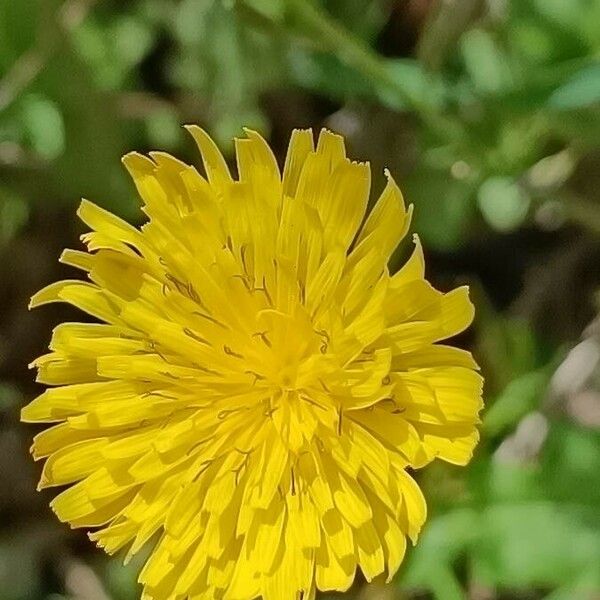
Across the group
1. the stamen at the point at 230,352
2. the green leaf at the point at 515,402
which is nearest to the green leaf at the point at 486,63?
the green leaf at the point at 515,402

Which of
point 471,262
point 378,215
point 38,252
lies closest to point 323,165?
point 378,215

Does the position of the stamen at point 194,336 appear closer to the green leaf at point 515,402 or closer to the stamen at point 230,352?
the stamen at point 230,352

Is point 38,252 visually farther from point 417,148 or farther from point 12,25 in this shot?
point 417,148

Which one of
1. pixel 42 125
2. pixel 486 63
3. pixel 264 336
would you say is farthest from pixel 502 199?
pixel 42 125

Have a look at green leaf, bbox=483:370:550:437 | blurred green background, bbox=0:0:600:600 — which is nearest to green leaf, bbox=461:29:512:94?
blurred green background, bbox=0:0:600:600

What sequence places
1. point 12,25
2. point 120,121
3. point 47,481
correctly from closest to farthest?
point 47,481
point 12,25
point 120,121

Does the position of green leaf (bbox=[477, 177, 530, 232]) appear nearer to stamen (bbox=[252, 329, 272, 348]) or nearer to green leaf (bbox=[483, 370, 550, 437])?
green leaf (bbox=[483, 370, 550, 437])
